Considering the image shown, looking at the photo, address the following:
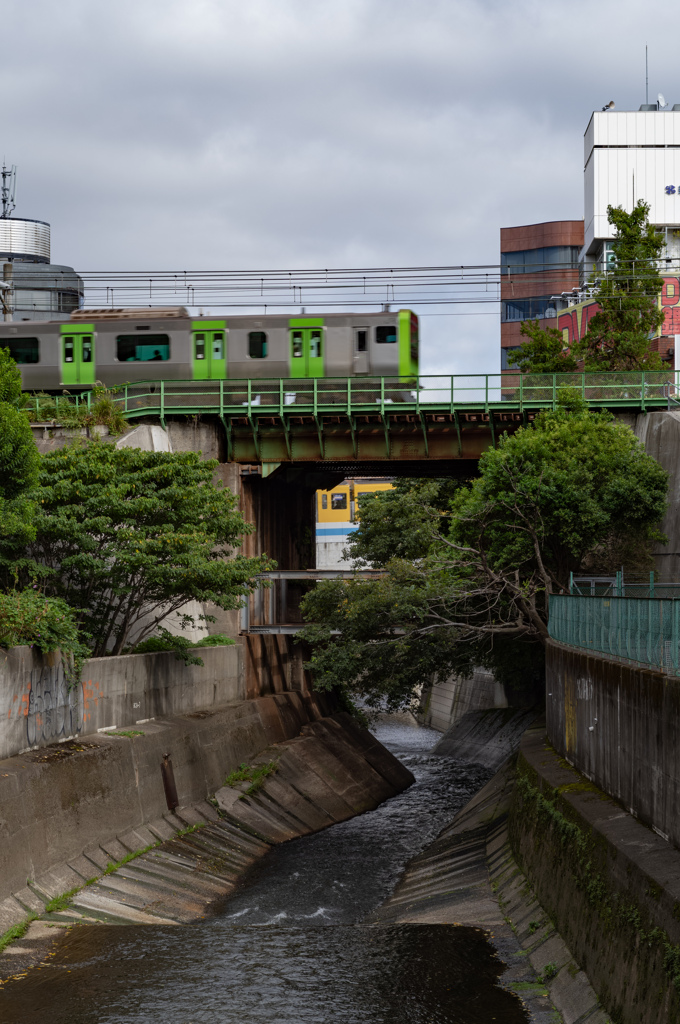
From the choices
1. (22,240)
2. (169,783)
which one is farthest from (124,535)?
(22,240)

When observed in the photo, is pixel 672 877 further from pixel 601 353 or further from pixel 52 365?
pixel 601 353

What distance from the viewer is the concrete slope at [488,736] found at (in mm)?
50375

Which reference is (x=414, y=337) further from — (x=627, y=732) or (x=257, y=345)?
(x=627, y=732)

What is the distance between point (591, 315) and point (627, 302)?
23.6m

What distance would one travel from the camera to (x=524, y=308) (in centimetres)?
10681

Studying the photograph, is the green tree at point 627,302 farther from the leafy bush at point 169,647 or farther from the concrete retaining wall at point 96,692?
the leafy bush at point 169,647

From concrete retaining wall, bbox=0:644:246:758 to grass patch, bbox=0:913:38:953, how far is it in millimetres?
3625

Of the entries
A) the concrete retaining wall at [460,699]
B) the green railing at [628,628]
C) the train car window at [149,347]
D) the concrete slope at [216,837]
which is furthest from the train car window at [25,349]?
the green railing at [628,628]

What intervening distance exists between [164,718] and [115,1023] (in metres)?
16.2

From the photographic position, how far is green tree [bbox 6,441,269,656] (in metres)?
29.5

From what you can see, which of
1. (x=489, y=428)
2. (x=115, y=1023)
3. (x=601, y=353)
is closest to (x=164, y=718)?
(x=115, y=1023)

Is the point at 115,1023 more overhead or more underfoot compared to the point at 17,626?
more underfoot

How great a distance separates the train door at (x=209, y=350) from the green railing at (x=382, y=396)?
1733 mm

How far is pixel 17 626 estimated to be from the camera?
23.4 meters
